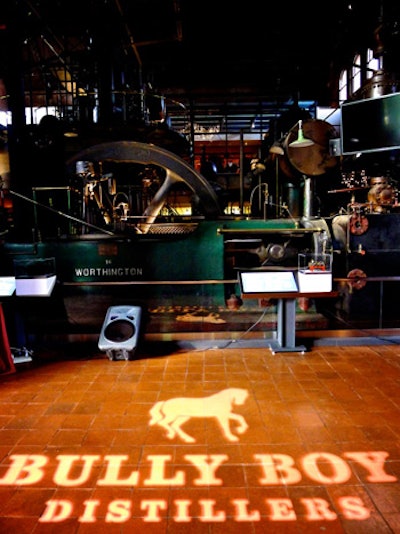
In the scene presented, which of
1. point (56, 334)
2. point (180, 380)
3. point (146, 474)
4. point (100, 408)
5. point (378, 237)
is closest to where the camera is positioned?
point (146, 474)

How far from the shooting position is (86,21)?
9375mm

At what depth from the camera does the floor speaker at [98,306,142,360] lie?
202 inches

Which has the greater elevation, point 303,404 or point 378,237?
point 378,237

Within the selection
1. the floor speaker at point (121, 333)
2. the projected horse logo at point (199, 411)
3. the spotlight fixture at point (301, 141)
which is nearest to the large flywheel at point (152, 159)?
the spotlight fixture at point (301, 141)

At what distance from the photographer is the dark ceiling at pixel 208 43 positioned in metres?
9.02

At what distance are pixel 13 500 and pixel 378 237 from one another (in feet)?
20.5

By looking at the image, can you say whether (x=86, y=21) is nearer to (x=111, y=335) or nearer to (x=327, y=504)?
(x=111, y=335)

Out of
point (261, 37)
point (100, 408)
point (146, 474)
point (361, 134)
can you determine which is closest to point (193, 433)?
point (146, 474)

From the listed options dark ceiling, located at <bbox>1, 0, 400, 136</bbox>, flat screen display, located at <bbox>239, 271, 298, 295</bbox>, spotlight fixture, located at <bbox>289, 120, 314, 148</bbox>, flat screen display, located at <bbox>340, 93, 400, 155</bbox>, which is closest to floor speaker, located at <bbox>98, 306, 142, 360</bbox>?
flat screen display, located at <bbox>239, 271, 298, 295</bbox>

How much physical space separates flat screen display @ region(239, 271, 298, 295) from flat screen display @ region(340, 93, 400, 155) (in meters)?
3.13

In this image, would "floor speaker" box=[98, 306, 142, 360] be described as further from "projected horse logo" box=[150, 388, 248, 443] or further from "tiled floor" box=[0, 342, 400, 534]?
"projected horse logo" box=[150, 388, 248, 443]

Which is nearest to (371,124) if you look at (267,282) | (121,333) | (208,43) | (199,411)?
(267,282)

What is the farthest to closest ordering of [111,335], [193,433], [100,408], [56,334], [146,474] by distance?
1. [56,334]
2. [111,335]
3. [100,408]
4. [193,433]
5. [146,474]

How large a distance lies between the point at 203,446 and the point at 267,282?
8.04 feet
